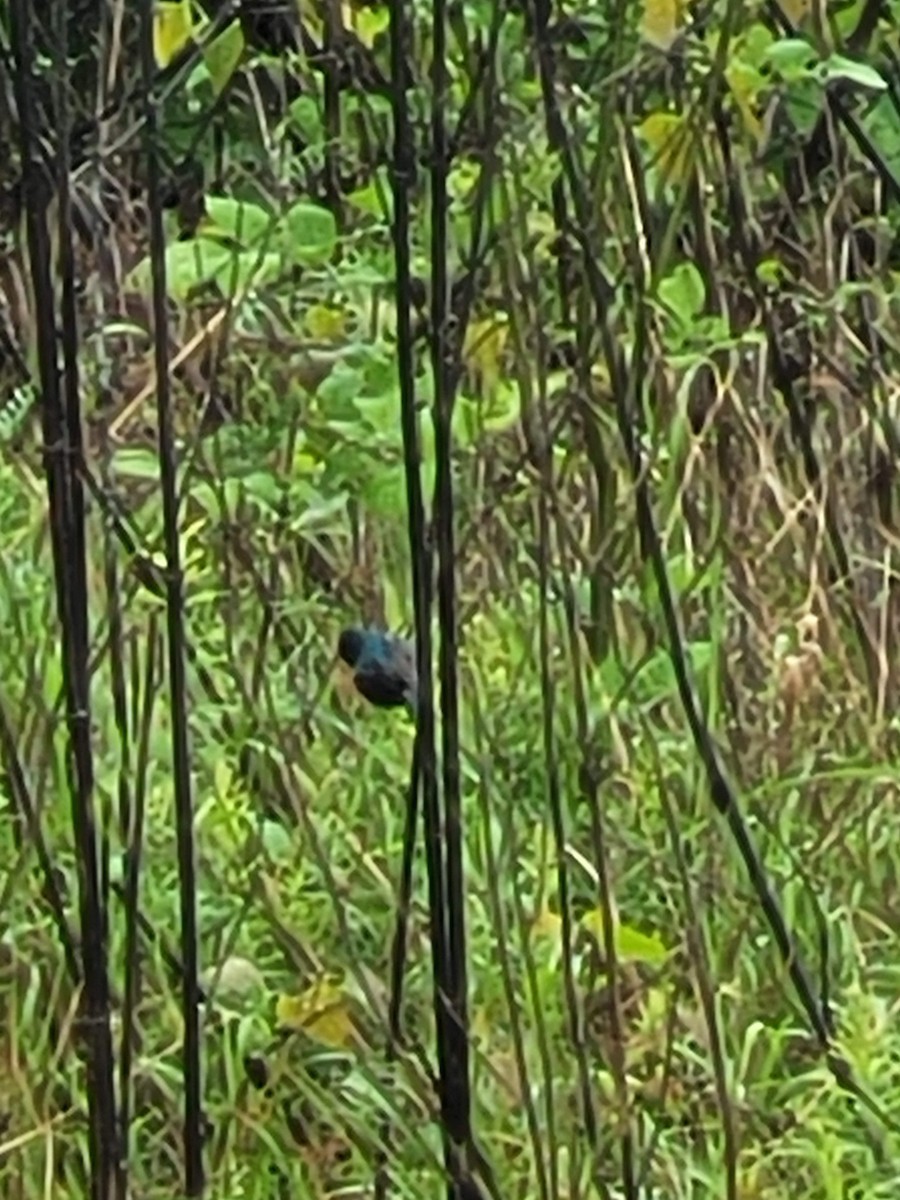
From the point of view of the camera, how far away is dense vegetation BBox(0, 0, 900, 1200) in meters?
1.71

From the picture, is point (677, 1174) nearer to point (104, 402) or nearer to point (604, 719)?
point (604, 719)

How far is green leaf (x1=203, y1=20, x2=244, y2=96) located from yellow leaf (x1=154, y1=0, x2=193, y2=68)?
0.40 ft

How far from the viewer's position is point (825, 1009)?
200 centimetres

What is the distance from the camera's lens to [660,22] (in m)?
1.80

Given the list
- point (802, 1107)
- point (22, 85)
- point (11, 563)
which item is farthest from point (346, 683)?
point (22, 85)

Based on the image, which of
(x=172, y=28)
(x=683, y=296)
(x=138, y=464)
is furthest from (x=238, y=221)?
(x=172, y=28)

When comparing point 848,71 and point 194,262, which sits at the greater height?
point 848,71

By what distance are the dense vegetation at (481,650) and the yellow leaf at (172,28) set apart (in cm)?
1

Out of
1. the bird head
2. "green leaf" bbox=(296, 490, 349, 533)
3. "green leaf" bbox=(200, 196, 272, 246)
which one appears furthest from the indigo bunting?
"green leaf" bbox=(200, 196, 272, 246)

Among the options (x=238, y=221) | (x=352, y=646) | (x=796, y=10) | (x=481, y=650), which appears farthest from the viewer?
(x=481, y=650)

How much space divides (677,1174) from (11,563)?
866 millimetres

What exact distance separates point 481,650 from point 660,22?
0.69m

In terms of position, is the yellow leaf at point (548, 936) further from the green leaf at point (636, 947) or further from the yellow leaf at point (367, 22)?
the yellow leaf at point (367, 22)

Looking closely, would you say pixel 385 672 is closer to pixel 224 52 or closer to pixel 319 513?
pixel 319 513
